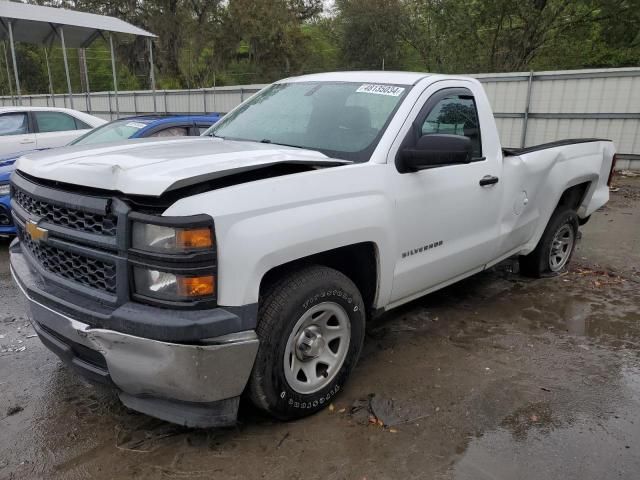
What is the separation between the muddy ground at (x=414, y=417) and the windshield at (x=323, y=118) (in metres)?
1.49

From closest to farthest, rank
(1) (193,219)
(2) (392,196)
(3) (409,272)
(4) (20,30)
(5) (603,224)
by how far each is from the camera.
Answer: (1) (193,219) → (2) (392,196) → (3) (409,272) → (5) (603,224) → (4) (20,30)

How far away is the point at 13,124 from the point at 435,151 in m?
8.81

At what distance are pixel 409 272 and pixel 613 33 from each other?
23169mm

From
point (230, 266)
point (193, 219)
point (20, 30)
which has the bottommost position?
point (230, 266)

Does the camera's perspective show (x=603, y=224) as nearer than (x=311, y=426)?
No

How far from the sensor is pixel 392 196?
3164 millimetres

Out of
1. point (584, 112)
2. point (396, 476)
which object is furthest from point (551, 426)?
point (584, 112)

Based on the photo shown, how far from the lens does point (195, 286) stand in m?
2.33

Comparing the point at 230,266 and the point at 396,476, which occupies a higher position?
the point at 230,266

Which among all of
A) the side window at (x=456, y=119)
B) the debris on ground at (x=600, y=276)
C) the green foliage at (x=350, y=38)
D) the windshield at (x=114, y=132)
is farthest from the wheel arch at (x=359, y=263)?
the green foliage at (x=350, y=38)

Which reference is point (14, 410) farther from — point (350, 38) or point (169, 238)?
point (350, 38)

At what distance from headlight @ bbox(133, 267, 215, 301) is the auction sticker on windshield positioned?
194cm

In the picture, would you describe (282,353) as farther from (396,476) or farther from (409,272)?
(409,272)

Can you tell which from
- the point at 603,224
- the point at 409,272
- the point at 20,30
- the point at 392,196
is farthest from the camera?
the point at 20,30
